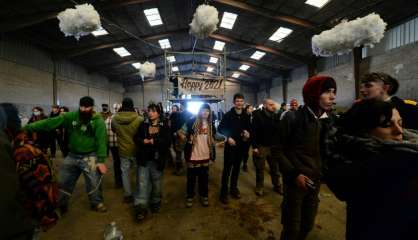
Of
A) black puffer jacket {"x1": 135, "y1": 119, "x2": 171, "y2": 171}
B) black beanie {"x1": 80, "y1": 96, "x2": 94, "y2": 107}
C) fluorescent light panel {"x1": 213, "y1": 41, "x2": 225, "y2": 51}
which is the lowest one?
black puffer jacket {"x1": 135, "y1": 119, "x2": 171, "y2": 171}

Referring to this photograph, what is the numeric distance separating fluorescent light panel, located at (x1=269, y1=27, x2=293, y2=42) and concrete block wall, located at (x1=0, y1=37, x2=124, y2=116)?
12.2 metres

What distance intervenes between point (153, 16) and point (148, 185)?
10133 mm

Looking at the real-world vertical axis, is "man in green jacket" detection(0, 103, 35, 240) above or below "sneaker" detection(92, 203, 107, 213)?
above

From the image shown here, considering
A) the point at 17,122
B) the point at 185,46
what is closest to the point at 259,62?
the point at 185,46

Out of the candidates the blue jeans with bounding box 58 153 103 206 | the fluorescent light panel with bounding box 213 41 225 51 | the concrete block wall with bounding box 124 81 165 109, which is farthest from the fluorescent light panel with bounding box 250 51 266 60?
the blue jeans with bounding box 58 153 103 206

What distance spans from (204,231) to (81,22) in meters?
3.91

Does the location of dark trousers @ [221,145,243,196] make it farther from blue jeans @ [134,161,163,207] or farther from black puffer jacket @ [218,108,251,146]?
blue jeans @ [134,161,163,207]

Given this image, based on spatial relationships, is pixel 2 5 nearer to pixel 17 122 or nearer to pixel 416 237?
pixel 17 122

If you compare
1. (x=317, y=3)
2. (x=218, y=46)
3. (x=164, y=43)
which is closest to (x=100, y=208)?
(x=317, y=3)

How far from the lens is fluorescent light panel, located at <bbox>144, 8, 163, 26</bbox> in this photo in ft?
36.5

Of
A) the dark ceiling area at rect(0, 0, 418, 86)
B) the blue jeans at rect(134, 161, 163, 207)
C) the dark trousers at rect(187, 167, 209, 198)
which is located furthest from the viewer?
the dark ceiling area at rect(0, 0, 418, 86)

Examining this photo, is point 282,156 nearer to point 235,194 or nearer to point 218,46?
point 235,194

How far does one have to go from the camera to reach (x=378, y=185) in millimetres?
1022

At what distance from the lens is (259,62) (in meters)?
18.8
